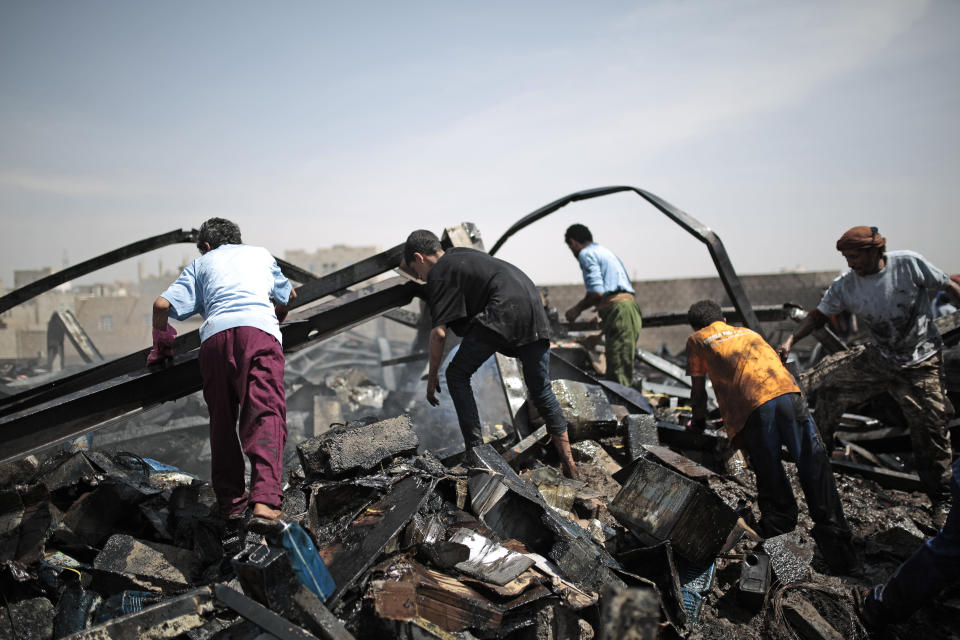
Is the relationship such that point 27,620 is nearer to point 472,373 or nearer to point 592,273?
point 472,373

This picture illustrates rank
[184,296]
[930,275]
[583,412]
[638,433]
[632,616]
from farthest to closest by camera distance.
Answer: [583,412], [638,433], [930,275], [184,296], [632,616]

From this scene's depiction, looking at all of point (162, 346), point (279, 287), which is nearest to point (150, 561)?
point (162, 346)

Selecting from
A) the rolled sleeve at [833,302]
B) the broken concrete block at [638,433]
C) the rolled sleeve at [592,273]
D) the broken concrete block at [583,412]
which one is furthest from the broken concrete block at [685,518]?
the rolled sleeve at [592,273]

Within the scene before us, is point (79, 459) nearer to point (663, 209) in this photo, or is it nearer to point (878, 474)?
point (663, 209)

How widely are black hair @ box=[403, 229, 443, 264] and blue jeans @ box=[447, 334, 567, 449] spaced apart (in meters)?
0.70

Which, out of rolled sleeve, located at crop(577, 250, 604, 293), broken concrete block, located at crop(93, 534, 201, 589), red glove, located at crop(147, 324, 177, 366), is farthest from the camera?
rolled sleeve, located at crop(577, 250, 604, 293)

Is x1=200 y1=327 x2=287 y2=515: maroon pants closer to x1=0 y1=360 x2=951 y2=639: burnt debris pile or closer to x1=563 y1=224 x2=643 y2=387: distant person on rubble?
x1=0 y1=360 x2=951 y2=639: burnt debris pile

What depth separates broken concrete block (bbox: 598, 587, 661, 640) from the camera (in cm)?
129

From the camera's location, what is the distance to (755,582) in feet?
8.30

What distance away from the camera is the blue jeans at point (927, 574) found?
86.4 inches

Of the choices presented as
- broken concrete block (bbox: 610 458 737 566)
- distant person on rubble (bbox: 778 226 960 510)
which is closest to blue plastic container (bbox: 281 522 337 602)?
broken concrete block (bbox: 610 458 737 566)

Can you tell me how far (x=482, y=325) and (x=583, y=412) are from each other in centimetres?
127

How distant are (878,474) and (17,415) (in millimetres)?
5828

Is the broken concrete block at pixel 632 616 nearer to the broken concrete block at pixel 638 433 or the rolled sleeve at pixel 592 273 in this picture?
the broken concrete block at pixel 638 433
